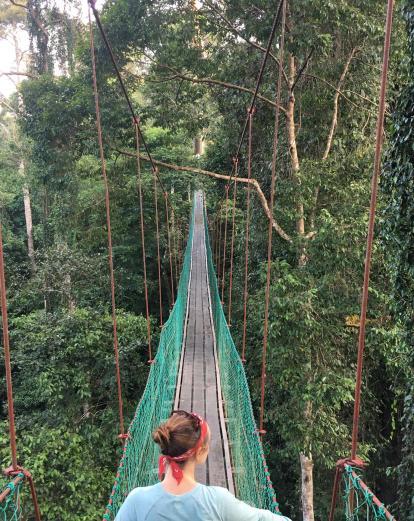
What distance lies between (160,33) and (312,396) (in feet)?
11.1

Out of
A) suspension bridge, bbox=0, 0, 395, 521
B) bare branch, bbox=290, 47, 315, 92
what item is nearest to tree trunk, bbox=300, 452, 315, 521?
suspension bridge, bbox=0, 0, 395, 521

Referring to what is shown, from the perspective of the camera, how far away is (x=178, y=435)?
2.11ft

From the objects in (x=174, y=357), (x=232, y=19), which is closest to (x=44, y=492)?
(x=174, y=357)

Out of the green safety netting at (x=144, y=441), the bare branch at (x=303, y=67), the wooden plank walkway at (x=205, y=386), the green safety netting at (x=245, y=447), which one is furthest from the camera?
the bare branch at (x=303, y=67)

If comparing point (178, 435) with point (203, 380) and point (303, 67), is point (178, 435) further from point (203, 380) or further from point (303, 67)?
point (303, 67)

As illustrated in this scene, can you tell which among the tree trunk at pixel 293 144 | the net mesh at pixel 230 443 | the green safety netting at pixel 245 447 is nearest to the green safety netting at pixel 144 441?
the net mesh at pixel 230 443

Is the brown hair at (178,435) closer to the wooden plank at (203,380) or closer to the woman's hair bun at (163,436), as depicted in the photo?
the woman's hair bun at (163,436)

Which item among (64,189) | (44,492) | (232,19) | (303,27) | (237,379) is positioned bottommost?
(44,492)

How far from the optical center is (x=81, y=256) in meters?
5.61

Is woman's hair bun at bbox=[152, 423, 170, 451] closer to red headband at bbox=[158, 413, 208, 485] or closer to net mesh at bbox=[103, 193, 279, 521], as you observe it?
red headband at bbox=[158, 413, 208, 485]

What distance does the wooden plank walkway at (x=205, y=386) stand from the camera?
212 centimetres

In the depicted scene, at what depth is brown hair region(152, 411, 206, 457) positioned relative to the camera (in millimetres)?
645

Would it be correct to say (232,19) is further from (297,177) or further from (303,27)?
(297,177)

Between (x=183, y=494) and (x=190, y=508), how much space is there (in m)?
0.02
